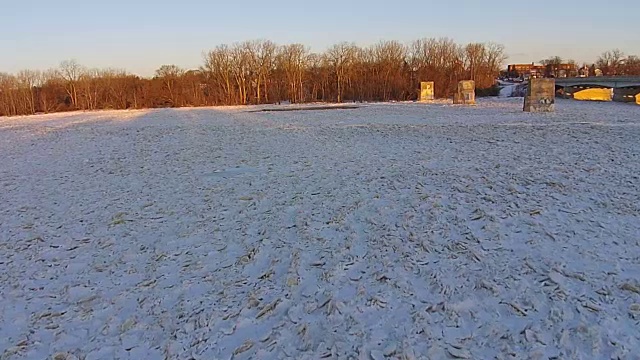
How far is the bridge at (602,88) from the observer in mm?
52000

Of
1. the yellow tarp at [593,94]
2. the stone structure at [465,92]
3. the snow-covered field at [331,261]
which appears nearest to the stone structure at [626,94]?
the yellow tarp at [593,94]

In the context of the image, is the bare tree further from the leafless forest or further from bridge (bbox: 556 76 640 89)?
bridge (bbox: 556 76 640 89)

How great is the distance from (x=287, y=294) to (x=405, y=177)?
5.33 meters

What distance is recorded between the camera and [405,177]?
32.5 ft

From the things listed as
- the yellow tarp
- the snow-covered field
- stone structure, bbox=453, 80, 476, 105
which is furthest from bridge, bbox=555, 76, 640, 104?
the snow-covered field

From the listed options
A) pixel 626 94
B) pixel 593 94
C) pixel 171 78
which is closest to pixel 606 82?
pixel 593 94

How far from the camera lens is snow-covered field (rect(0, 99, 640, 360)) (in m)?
4.43

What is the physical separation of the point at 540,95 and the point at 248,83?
4882 centimetres

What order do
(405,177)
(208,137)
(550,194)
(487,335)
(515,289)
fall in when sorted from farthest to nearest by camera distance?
(208,137)
(405,177)
(550,194)
(515,289)
(487,335)

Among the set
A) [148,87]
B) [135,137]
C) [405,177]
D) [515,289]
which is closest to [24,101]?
[148,87]

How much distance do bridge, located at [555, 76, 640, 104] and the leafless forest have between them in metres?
15.5

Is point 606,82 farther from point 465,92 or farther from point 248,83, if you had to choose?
point 248,83

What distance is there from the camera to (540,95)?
Result: 28438 mm

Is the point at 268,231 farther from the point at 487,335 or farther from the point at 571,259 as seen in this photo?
the point at 571,259
